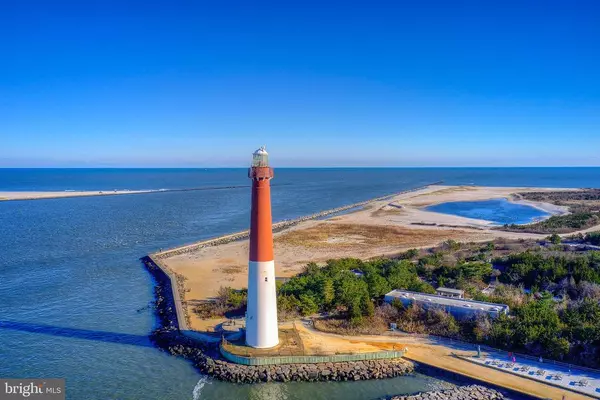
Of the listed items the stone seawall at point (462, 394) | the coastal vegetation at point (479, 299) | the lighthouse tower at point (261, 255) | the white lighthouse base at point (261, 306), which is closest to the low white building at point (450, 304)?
the coastal vegetation at point (479, 299)

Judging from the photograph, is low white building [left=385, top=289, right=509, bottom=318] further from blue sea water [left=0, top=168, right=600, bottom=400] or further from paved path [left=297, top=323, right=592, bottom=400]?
blue sea water [left=0, top=168, right=600, bottom=400]

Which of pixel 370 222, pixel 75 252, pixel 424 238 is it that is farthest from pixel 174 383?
pixel 370 222

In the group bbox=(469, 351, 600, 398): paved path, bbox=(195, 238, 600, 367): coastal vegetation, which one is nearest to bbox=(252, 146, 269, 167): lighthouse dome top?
bbox=(195, 238, 600, 367): coastal vegetation

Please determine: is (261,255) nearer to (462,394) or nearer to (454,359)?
(462,394)

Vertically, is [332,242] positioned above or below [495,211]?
below

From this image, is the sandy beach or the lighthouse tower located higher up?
the lighthouse tower

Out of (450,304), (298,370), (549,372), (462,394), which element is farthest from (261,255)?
(549,372)

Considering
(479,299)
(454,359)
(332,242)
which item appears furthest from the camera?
(332,242)
